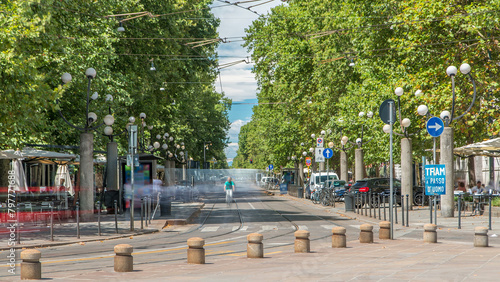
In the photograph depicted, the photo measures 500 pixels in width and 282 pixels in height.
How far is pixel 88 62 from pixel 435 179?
1536 cm

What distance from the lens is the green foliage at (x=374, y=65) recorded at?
28750 mm

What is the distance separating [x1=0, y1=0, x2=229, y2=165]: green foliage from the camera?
1925 cm

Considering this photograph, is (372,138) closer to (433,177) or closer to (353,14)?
(353,14)

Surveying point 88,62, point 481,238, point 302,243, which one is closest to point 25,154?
point 88,62

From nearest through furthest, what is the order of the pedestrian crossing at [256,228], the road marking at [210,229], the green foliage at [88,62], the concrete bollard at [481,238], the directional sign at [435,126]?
the concrete bollard at [481,238]
the green foliage at [88,62]
the directional sign at [435,126]
the pedestrian crossing at [256,228]
the road marking at [210,229]

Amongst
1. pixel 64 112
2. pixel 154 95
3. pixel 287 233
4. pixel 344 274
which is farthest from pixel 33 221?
pixel 344 274

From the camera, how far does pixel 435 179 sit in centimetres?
1952

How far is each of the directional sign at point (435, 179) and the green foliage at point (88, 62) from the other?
11152 millimetres

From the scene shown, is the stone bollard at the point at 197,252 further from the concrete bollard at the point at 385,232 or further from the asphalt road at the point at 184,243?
the concrete bollard at the point at 385,232

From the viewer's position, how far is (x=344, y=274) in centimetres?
1031

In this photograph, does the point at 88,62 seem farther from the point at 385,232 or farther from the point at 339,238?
the point at 339,238

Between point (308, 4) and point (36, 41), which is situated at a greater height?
point (308, 4)

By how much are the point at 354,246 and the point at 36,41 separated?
10884 mm

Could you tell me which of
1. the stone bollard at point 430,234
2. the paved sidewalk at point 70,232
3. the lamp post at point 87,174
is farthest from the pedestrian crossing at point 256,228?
the stone bollard at point 430,234
